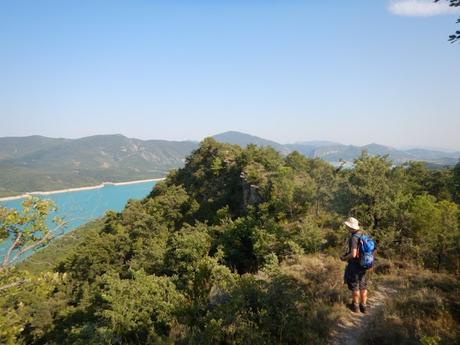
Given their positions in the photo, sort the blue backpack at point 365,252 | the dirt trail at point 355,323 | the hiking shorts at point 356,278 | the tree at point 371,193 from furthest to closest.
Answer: the tree at point 371,193 < the hiking shorts at point 356,278 < the blue backpack at point 365,252 < the dirt trail at point 355,323

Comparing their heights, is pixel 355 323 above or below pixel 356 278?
below

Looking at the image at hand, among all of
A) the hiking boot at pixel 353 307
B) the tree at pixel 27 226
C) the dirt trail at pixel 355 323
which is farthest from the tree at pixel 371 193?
the tree at pixel 27 226

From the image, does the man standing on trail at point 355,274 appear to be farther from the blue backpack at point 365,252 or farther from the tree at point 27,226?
the tree at point 27,226

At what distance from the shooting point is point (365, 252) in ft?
Result: 22.3

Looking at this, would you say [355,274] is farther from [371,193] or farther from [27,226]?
[27,226]

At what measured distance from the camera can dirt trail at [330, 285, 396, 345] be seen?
19.0 ft

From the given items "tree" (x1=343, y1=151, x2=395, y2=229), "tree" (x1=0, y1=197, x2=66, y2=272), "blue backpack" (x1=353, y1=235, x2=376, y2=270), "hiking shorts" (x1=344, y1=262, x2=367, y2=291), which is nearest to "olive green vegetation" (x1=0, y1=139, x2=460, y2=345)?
"tree" (x1=343, y1=151, x2=395, y2=229)

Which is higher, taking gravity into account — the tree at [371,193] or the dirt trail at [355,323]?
the tree at [371,193]

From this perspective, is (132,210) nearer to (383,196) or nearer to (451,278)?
(383,196)

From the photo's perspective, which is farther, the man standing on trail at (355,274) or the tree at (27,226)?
the man standing on trail at (355,274)

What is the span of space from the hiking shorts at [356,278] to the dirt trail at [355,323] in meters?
0.54

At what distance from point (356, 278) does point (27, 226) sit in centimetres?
721

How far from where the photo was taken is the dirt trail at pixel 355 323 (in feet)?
19.0

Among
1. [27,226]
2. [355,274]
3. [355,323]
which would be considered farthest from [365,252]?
[27,226]
